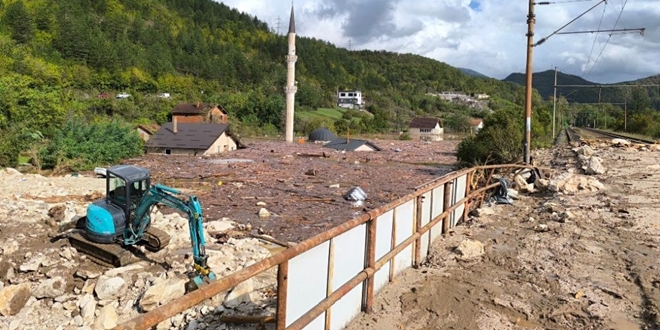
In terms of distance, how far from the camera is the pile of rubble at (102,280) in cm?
614

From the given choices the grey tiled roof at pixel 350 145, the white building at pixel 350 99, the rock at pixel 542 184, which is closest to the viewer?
the rock at pixel 542 184

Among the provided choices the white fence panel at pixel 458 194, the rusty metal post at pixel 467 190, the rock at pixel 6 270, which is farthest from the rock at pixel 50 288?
the rusty metal post at pixel 467 190

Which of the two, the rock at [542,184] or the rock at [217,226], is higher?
the rock at [542,184]

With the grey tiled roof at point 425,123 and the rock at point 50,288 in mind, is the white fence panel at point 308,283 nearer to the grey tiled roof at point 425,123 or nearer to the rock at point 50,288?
the rock at point 50,288

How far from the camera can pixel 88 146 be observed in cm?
2645

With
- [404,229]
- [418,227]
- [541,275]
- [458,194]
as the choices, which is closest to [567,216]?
[458,194]

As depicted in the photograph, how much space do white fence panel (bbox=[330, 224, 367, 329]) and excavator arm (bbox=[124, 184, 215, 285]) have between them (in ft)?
10.3

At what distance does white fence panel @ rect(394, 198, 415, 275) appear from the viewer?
5805 millimetres

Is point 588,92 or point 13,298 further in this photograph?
point 588,92

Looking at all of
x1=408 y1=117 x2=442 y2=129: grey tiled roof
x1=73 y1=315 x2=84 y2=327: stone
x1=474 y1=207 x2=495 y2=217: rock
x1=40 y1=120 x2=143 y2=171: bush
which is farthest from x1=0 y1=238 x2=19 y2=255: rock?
x1=408 y1=117 x2=442 y2=129: grey tiled roof

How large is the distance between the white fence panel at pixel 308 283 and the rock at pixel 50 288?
5.46 m

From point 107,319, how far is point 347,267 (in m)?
4.04

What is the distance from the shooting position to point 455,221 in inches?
356

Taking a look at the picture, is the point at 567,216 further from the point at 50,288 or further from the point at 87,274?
the point at 50,288
